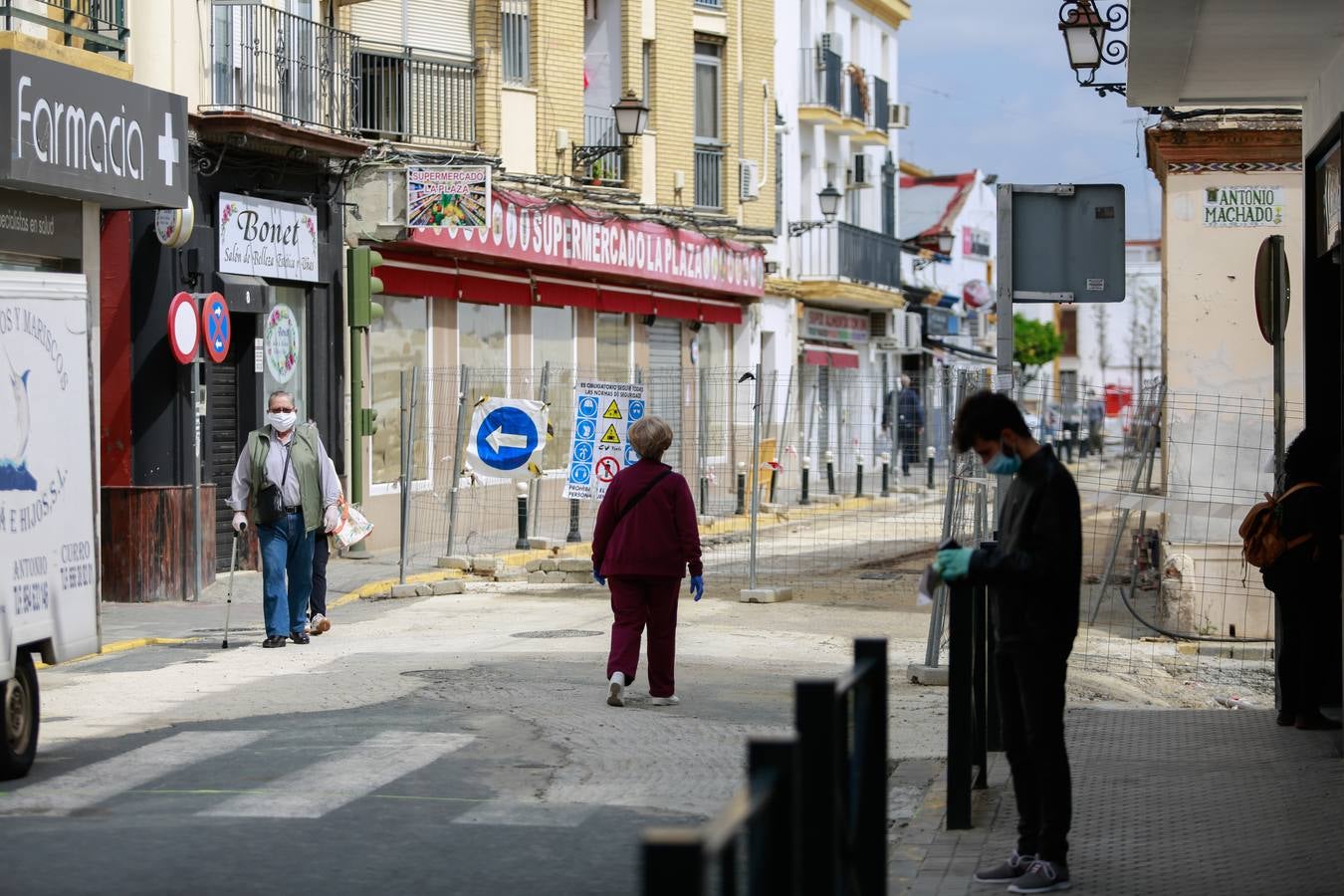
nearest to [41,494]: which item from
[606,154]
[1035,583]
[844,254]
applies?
[1035,583]

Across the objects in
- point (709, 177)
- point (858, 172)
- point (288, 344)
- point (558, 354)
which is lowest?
point (288, 344)

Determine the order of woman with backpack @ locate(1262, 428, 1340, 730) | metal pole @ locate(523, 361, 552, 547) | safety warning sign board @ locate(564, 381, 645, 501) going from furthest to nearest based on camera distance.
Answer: metal pole @ locate(523, 361, 552, 547) < safety warning sign board @ locate(564, 381, 645, 501) < woman with backpack @ locate(1262, 428, 1340, 730)

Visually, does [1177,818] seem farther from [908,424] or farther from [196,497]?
[908,424]

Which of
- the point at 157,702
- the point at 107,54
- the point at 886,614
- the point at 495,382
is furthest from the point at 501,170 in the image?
the point at 157,702

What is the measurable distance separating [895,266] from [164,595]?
108ft

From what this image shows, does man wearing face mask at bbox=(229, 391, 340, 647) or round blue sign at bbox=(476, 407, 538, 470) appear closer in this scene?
man wearing face mask at bbox=(229, 391, 340, 647)

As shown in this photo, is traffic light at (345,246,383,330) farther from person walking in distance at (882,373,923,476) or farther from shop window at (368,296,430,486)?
person walking in distance at (882,373,923,476)

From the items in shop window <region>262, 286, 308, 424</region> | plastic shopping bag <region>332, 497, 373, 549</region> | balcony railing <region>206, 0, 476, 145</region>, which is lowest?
plastic shopping bag <region>332, 497, 373, 549</region>

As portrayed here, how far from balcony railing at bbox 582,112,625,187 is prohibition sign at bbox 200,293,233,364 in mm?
12469

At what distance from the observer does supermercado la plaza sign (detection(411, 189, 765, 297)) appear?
25.8 metres

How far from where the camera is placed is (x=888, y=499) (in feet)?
106

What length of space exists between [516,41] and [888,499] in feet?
33.4

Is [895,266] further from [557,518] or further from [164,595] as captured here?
[164,595]

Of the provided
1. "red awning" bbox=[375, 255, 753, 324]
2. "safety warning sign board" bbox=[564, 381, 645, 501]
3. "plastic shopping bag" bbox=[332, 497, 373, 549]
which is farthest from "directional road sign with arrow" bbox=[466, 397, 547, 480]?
"plastic shopping bag" bbox=[332, 497, 373, 549]
